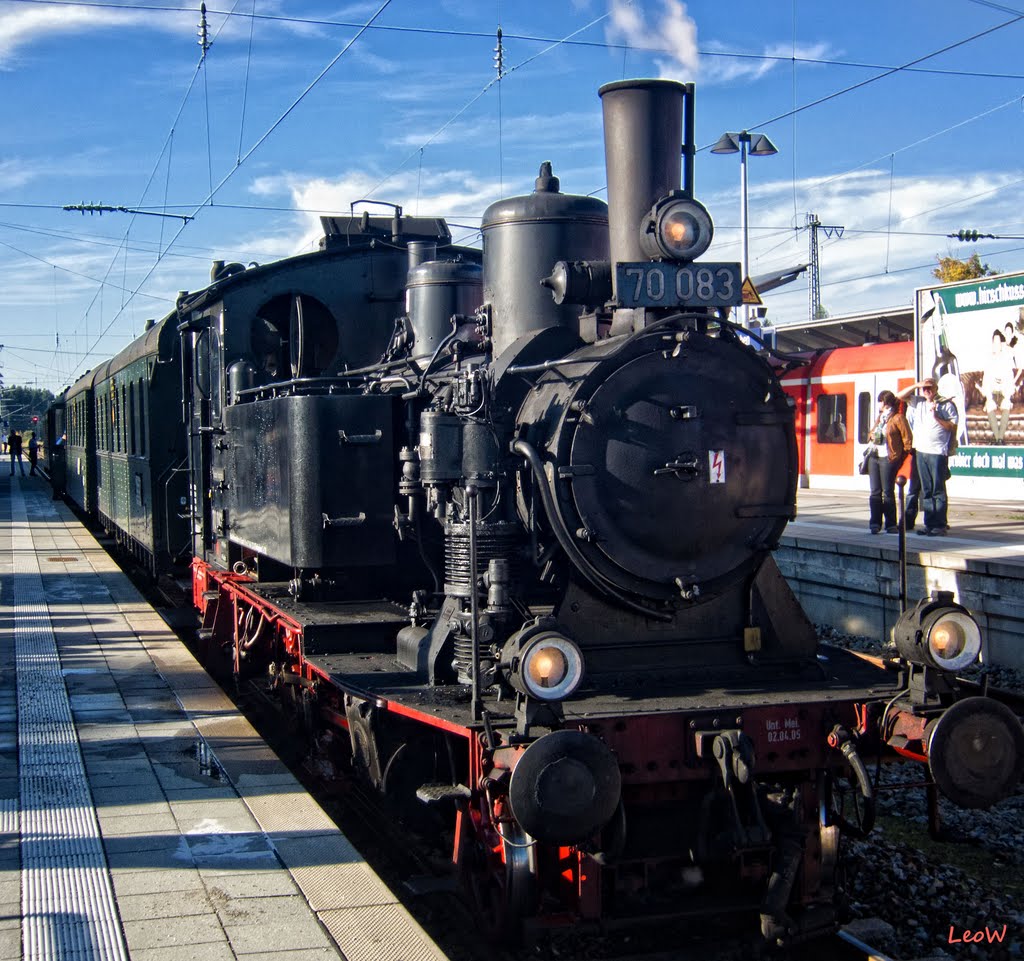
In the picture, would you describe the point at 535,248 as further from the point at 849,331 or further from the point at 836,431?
the point at 849,331

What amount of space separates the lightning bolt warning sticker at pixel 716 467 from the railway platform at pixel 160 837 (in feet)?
7.18

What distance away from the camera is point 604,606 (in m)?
4.88

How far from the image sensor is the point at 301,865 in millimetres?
4637

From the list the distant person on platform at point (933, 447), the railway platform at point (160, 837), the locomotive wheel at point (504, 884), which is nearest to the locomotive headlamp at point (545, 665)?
the locomotive wheel at point (504, 884)

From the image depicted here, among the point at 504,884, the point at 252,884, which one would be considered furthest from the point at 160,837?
the point at 504,884

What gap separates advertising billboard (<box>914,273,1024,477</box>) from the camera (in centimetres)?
1449

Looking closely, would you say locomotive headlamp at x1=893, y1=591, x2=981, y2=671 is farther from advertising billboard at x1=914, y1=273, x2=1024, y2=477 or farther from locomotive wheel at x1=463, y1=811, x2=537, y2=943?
advertising billboard at x1=914, y1=273, x2=1024, y2=477

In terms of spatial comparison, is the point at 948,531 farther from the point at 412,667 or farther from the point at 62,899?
the point at 62,899

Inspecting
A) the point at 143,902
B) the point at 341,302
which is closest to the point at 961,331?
the point at 341,302

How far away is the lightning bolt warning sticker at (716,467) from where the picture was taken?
4871 mm

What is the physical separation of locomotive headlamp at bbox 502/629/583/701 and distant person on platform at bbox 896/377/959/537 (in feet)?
28.9

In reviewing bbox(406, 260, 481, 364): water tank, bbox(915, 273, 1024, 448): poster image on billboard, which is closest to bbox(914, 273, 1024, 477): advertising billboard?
bbox(915, 273, 1024, 448): poster image on billboard

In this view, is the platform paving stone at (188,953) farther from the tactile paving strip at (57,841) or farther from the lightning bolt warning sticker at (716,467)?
the lightning bolt warning sticker at (716,467)
